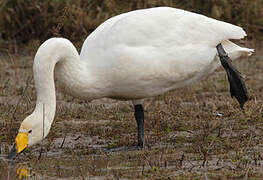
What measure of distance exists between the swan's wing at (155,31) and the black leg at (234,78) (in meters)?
0.16

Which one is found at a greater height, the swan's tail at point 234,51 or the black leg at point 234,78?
the swan's tail at point 234,51

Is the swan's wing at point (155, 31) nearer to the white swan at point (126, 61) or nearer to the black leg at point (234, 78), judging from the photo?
the white swan at point (126, 61)

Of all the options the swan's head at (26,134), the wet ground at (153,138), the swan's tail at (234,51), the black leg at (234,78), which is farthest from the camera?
the swan's tail at (234,51)

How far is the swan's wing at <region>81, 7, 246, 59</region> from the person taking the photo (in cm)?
631

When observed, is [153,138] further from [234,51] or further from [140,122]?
[234,51]

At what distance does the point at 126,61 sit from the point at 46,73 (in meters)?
0.76

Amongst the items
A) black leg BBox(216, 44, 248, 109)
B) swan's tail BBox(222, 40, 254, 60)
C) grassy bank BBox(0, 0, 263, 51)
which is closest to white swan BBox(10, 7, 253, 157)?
black leg BBox(216, 44, 248, 109)

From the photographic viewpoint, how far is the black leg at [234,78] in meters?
6.98

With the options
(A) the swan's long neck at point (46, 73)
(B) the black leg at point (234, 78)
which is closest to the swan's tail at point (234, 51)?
(B) the black leg at point (234, 78)

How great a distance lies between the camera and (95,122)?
25.7 ft

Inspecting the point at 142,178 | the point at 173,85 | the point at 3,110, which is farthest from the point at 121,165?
the point at 3,110

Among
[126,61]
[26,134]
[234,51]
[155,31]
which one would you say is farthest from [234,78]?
[26,134]

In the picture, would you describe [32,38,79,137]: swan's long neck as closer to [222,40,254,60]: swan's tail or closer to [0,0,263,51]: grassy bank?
[222,40,254,60]: swan's tail

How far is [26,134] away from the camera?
589 cm
